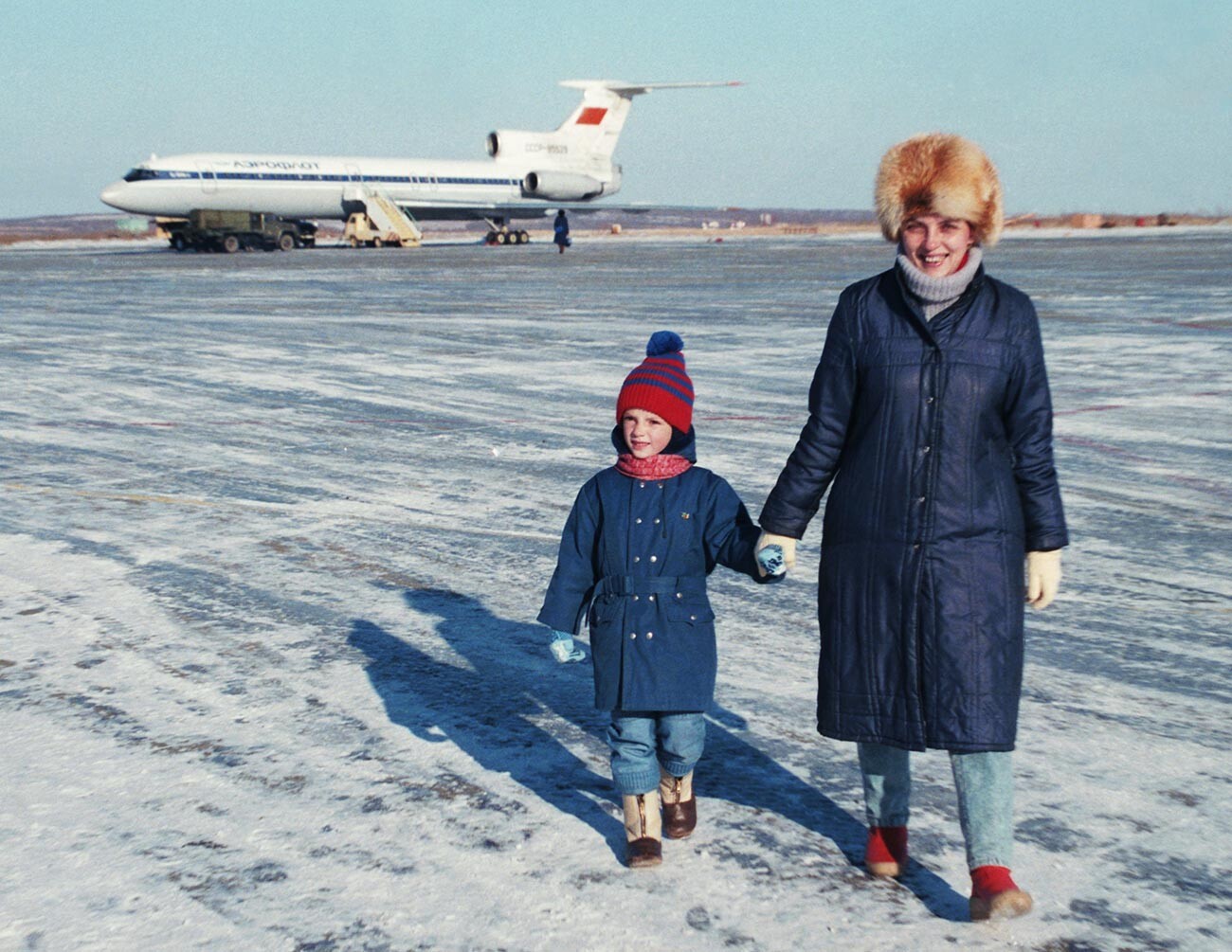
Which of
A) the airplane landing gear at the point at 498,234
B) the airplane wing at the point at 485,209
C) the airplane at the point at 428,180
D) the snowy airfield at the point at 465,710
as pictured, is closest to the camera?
the snowy airfield at the point at 465,710

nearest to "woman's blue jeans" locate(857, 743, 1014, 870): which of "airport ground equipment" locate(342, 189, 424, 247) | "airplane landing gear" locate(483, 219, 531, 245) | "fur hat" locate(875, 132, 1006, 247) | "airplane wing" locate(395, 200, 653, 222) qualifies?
"fur hat" locate(875, 132, 1006, 247)

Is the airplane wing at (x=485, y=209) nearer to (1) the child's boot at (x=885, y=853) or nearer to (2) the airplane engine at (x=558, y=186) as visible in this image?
(2) the airplane engine at (x=558, y=186)

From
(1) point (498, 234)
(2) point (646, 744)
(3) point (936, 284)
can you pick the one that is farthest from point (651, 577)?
(1) point (498, 234)

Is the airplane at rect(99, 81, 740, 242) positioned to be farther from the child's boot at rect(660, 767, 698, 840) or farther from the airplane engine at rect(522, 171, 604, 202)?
the child's boot at rect(660, 767, 698, 840)

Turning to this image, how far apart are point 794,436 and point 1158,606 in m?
4.21

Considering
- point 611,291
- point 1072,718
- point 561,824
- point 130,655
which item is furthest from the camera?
point 611,291

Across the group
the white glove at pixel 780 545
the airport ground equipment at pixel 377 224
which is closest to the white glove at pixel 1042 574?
the white glove at pixel 780 545

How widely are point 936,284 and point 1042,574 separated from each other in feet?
2.51

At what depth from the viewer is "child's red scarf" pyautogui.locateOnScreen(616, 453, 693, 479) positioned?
352cm

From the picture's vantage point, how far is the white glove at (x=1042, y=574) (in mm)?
3250

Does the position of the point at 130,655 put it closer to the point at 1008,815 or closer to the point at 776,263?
the point at 1008,815

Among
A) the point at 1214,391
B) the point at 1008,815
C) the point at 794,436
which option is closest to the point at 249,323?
the point at 794,436

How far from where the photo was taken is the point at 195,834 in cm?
362

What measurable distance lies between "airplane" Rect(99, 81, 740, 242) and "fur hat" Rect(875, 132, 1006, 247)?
46.2m
